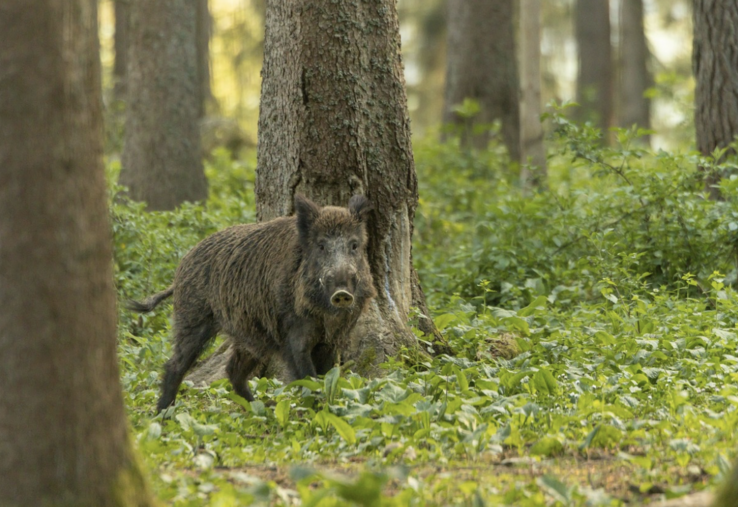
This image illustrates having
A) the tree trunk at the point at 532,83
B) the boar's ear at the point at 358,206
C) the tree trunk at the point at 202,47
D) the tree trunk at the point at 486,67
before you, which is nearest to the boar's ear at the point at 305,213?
the boar's ear at the point at 358,206

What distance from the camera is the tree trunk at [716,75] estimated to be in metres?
9.77

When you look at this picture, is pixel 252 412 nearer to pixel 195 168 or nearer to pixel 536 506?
pixel 536 506

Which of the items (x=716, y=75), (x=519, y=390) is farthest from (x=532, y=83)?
(x=519, y=390)

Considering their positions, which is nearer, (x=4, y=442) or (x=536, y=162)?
(x=4, y=442)

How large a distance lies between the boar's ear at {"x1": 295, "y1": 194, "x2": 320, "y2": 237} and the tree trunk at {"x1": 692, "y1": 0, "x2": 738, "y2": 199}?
5.79m

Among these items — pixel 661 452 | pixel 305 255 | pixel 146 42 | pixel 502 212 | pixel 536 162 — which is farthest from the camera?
pixel 146 42

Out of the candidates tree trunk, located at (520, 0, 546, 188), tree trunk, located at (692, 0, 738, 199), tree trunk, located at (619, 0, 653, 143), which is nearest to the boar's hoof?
tree trunk, located at (692, 0, 738, 199)

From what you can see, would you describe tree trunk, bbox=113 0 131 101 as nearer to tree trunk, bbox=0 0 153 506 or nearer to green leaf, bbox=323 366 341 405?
green leaf, bbox=323 366 341 405

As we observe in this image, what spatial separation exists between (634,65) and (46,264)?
75.2ft

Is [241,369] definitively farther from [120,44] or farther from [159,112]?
[120,44]

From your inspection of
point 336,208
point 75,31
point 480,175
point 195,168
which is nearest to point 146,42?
point 195,168

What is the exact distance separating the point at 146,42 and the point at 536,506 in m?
11.1

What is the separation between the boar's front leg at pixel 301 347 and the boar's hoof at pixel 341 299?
44cm

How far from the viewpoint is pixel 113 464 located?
9.94 ft
